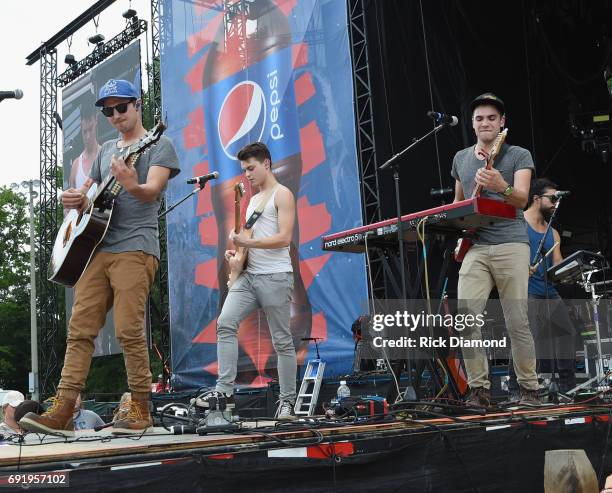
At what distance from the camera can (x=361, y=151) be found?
9.59 metres

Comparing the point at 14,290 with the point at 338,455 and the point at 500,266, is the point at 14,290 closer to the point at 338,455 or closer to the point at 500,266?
the point at 500,266

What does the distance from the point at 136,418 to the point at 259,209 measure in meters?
1.71

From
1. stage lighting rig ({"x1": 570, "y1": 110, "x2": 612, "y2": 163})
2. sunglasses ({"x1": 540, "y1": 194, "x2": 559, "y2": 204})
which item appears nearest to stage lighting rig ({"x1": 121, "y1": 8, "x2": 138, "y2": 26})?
stage lighting rig ({"x1": 570, "y1": 110, "x2": 612, "y2": 163})

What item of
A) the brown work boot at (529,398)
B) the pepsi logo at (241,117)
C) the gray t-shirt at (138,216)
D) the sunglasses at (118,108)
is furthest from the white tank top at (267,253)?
the pepsi logo at (241,117)

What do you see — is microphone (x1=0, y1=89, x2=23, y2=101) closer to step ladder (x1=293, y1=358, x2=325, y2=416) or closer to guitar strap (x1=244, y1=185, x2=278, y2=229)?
guitar strap (x1=244, y1=185, x2=278, y2=229)

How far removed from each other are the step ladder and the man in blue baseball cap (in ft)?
13.6

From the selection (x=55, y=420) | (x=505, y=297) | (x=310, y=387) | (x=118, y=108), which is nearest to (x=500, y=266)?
(x=505, y=297)

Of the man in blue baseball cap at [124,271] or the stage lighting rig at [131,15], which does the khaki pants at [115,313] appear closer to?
the man in blue baseball cap at [124,271]

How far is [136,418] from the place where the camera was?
12.5ft

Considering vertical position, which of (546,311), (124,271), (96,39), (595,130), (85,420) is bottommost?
(85,420)

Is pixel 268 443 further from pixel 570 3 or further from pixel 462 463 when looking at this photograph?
pixel 570 3

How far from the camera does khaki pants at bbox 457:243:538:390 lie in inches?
186

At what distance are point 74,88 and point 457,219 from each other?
15062 mm

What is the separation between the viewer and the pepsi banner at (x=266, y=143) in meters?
9.83
